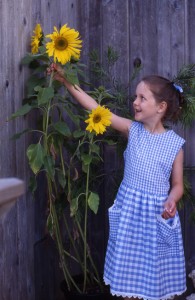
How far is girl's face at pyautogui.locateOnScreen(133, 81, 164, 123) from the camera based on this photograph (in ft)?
9.72

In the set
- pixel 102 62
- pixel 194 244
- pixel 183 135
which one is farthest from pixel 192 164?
pixel 102 62

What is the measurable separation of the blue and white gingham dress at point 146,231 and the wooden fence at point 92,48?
1.27 feet

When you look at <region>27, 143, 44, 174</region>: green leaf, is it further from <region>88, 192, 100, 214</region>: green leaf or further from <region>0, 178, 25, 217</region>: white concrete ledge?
<region>0, 178, 25, 217</region>: white concrete ledge

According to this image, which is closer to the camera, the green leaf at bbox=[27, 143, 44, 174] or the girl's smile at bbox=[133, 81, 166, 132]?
the green leaf at bbox=[27, 143, 44, 174]

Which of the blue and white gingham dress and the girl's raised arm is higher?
the girl's raised arm

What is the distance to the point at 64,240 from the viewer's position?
3586 millimetres

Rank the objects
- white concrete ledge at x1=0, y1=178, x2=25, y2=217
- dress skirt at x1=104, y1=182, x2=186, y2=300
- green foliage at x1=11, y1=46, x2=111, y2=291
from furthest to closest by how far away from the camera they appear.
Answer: dress skirt at x1=104, y1=182, x2=186, y2=300 < green foliage at x1=11, y1=46, x2=111, y2=291 < white concrete ledge at x1=0, y1=178, x2=25, y2=217

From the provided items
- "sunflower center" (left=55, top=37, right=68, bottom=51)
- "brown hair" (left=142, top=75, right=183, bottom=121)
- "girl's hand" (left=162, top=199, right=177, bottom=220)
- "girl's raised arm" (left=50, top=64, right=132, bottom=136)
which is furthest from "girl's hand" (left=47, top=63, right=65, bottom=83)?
"girl's hand" (left=162, top=199, right=177, bottom=220)

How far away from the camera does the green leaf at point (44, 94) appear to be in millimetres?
2611

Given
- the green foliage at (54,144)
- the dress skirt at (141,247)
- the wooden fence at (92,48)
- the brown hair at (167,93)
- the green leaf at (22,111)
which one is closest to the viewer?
the green leaf at (22,111)

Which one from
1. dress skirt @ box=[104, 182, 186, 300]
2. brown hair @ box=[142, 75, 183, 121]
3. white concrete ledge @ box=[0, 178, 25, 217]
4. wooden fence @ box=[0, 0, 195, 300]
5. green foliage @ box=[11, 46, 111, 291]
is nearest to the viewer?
white concrete ledge @ box=[0, 178, 25, 217]

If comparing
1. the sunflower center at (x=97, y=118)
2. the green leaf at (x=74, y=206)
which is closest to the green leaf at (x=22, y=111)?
the sunflower center at (x=97, y=118)

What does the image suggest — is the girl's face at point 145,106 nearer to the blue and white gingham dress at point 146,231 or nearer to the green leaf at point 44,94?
the blue and white gingham dress at point 146,231

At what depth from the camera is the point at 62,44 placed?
2.65m
